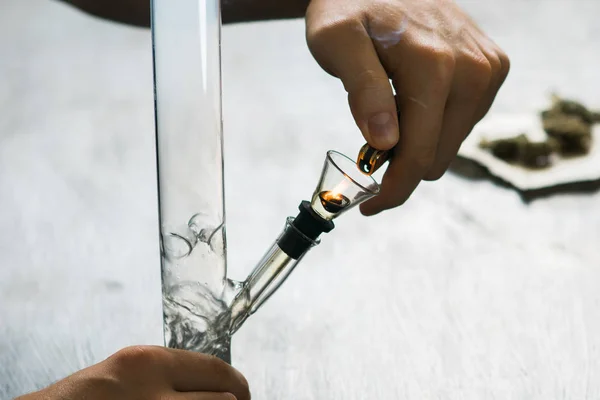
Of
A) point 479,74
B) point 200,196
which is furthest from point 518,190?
point 200,196

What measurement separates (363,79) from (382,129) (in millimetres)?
28

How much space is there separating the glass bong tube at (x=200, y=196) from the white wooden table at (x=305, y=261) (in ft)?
0.37

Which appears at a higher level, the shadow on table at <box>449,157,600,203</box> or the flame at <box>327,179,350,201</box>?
the flame at <box>327,179,350,201</box>

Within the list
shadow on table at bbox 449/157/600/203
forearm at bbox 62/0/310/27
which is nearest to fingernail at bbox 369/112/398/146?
forearm at bbox 62/0/310/27

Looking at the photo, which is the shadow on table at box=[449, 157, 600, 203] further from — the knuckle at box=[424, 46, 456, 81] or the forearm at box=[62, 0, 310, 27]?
the knuckle at box=[424, 46, 456, 81]

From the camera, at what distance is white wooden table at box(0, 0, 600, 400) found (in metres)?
0.54

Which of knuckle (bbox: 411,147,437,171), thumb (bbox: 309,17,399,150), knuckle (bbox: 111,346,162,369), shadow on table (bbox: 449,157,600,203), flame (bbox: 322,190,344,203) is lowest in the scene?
shadow on table (bbox: 449,157,600,203)

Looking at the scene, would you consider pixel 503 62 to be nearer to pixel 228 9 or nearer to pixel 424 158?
pixel 424 158

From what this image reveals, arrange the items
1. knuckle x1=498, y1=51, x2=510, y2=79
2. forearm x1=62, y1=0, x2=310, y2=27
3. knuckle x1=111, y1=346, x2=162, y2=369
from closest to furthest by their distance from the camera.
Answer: knuckle x1=111, y1=346, x2=162, y2=369 < knuckle x1=498, y1=51, x2=510, y2=79 < forearm x1=62, y1=0, x2=310, y2=27

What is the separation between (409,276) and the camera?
0.65 m

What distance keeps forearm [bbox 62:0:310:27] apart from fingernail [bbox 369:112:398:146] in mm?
276

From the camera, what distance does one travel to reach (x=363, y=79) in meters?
0.42

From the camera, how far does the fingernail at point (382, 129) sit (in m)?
0.40

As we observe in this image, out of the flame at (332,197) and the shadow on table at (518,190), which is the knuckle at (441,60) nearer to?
the flame at (332,197)
